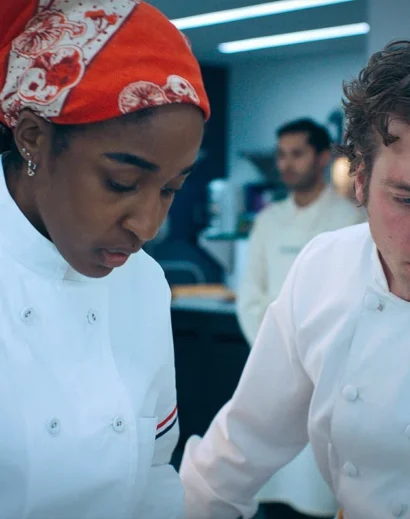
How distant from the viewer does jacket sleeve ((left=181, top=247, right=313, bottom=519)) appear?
52.6 inches

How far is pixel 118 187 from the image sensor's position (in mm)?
914

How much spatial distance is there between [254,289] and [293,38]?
12.9 feet

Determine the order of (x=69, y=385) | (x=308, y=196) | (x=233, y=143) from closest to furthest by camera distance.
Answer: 1. (x=69, y=385)
2. (x=308, y=196)
3. (x=233, y=143)

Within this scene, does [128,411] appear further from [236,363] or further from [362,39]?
[362,39]

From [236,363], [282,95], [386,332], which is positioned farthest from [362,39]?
[386,332]

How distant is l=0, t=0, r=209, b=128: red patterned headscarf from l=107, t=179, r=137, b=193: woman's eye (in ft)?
0.26

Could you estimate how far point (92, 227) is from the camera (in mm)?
935

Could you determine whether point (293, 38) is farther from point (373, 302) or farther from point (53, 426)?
point (53, 426)

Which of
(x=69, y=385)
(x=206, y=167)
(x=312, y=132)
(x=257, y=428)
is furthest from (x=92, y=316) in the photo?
(x=206, y=167)

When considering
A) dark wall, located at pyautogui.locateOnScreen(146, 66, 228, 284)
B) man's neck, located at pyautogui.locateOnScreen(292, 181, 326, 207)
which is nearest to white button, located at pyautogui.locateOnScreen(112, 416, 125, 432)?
man's neck, located at pyautogui.locateOnScreen(292, 181, 326, 207)

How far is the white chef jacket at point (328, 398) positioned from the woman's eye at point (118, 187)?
0.48m

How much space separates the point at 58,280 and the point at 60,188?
152 millimetres

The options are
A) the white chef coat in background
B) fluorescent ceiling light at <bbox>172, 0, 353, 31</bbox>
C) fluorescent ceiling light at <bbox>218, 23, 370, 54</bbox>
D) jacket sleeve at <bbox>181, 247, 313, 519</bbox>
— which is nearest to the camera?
jacket sleeve at <bbox>181, 247, 313, 519</bbox>

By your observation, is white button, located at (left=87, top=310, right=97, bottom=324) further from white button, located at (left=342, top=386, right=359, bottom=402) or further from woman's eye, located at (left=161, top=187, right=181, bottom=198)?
white button, located at (left=342, top=386, right=359, bottom=402)
